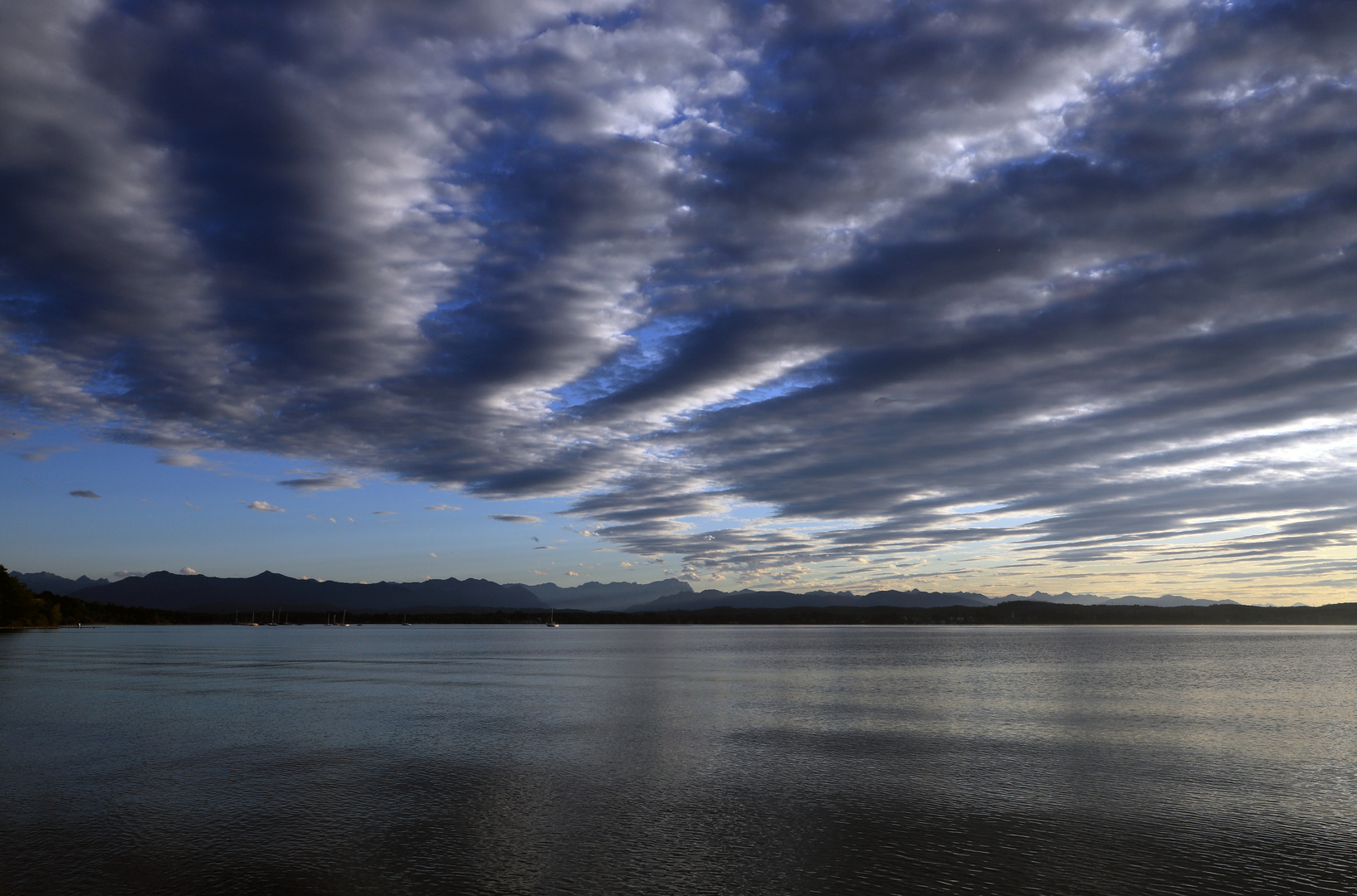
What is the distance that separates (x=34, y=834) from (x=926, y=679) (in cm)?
7398

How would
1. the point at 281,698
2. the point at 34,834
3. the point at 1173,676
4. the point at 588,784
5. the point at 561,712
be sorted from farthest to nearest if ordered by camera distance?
the point at 1173,676 → the point at 281,698 → the point at 561,712 → the point at 588,784 → the point at 34,834

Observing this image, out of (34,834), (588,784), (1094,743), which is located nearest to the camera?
(34,834)

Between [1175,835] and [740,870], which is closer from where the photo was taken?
[740,870]

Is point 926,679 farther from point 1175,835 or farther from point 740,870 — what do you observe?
point 740,870

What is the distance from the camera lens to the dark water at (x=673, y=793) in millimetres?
20953

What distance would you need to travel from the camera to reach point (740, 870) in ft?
69.1

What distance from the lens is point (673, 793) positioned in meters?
29.6

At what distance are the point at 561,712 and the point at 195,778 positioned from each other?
24573 mm

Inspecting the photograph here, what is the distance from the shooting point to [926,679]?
Result: 82562 mm

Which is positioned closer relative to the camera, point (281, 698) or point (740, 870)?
point (740, 870)

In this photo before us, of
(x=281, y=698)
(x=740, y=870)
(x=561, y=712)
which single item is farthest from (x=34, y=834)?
(x=281, y=698)

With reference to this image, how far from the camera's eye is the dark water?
21.0m

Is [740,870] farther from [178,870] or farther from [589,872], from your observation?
[178,870]

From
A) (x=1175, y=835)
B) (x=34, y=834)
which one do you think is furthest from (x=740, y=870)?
(x=34, y=834)
